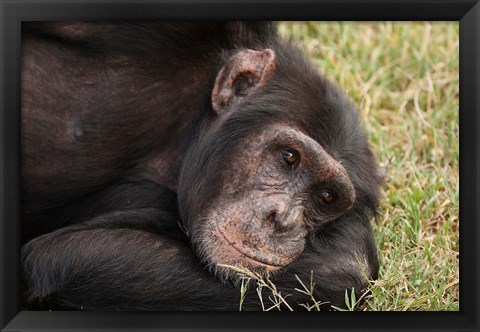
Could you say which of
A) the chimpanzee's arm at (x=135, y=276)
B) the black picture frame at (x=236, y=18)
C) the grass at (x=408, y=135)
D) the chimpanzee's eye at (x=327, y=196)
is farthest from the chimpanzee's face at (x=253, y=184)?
the grass at (x=408, y=135)

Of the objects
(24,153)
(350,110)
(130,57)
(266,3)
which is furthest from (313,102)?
(24,153)

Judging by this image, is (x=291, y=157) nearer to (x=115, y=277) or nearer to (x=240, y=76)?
(x=240, y=76)

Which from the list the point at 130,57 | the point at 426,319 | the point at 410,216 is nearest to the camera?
the point at 426,319

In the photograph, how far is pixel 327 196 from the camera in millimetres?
4527

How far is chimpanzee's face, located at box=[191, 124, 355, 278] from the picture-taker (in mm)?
4273

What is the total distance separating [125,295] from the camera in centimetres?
439

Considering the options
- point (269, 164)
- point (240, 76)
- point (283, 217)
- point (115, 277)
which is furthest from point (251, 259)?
point (240, 76)

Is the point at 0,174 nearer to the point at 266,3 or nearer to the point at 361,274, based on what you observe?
the point at 266,3

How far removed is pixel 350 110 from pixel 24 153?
1656 millimetres

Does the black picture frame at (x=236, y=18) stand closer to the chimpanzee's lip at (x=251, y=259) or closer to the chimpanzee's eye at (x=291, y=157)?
the chimpanzee's lip at (x=251, y=259)

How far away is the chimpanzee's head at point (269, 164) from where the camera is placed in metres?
4.30

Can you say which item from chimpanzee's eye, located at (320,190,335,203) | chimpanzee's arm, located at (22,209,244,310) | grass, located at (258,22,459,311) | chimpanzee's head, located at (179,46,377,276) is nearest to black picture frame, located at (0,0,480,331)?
chimpanzee's arm, located at (22,209,244,310)

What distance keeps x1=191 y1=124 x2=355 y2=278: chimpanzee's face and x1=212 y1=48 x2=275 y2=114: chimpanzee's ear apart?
0.26m

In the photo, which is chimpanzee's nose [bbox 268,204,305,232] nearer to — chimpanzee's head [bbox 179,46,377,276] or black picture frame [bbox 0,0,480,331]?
chimpanzee's head [bbox 179,46,377,276]
